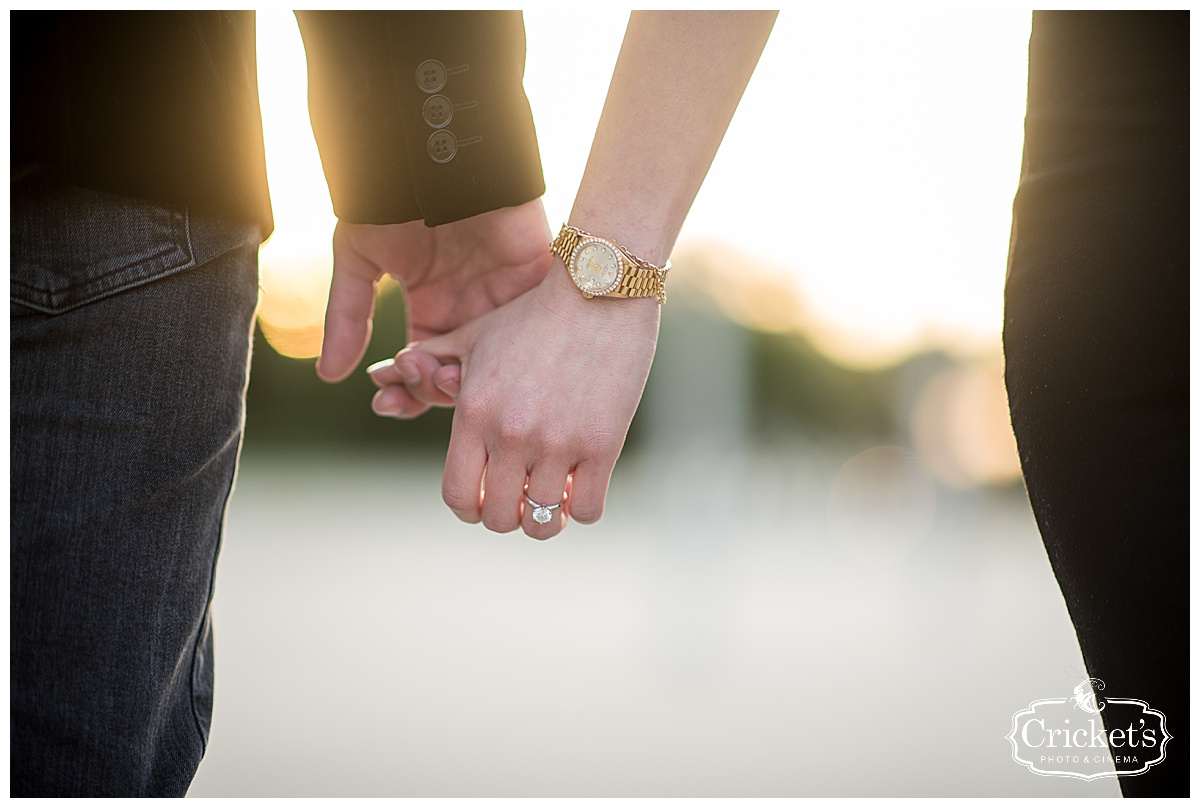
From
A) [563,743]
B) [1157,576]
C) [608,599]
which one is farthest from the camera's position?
[608,599]

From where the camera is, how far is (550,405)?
1351mm

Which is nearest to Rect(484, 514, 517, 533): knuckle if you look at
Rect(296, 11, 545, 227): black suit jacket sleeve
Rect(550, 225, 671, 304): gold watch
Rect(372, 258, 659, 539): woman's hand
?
Rect(372, 258, 659, 539): woman's hand

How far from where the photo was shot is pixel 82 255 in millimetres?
1158

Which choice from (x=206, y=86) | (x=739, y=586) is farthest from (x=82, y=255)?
(x=739, y=586)

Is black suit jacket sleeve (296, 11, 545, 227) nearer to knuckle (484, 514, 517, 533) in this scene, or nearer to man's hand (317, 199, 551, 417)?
man's hand (317, 199, 551, 417)

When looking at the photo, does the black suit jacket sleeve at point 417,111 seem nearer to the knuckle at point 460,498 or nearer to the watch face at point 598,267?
the watch face at point 598,267

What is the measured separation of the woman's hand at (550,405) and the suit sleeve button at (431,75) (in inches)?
13.1

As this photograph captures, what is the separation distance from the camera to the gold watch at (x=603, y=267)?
1371 millimetres

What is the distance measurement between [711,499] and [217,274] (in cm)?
835

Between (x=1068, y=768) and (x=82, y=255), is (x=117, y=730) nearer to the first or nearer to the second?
(x=82, y=255)

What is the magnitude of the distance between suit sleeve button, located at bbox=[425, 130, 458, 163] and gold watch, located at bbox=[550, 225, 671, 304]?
248mm

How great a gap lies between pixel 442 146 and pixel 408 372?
0.43m

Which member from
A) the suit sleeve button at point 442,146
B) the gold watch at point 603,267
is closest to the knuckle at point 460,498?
the gold watch at point 603,267

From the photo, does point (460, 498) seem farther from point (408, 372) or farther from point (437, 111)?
point (437, 111)
